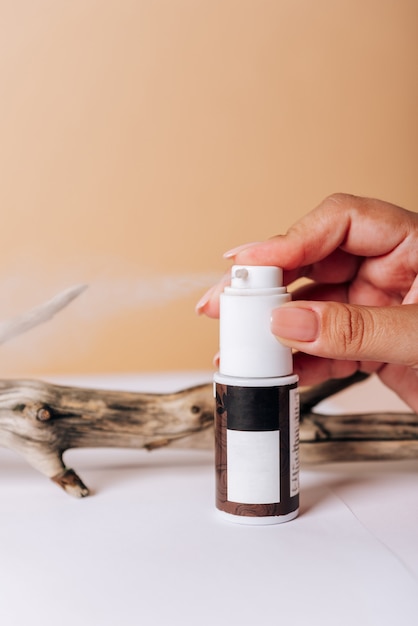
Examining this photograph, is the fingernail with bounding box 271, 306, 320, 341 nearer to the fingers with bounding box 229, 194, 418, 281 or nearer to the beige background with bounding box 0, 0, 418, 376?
the fingers with bounding box 229, 194, 418, 281

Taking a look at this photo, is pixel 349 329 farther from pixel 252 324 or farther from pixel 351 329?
pixel 252 324

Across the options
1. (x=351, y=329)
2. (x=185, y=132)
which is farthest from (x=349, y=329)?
(x=185, y=132)

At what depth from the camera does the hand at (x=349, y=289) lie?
0.91 m

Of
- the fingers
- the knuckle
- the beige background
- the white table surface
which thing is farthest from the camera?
the beige background

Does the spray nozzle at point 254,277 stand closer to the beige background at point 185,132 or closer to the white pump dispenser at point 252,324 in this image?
the white pump dispenser at point 252,324

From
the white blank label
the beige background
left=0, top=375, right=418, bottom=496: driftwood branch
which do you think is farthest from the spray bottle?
the beige background

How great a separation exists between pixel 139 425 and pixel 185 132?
123 centimetres

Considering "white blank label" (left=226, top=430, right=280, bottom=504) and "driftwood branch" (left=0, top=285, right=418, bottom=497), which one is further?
"driftwood branch" (left=0, top=285, right=418, bottom=497)

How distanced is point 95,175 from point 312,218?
49.6 inches

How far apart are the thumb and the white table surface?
0.73 ft

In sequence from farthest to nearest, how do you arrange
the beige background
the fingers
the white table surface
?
1. the beige background
2. the fingers
3. the white table surface

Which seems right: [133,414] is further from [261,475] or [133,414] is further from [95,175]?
[95,175]

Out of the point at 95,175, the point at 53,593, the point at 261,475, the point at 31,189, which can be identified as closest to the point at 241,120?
the point at 95,175

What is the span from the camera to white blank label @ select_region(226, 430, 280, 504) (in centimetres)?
96
